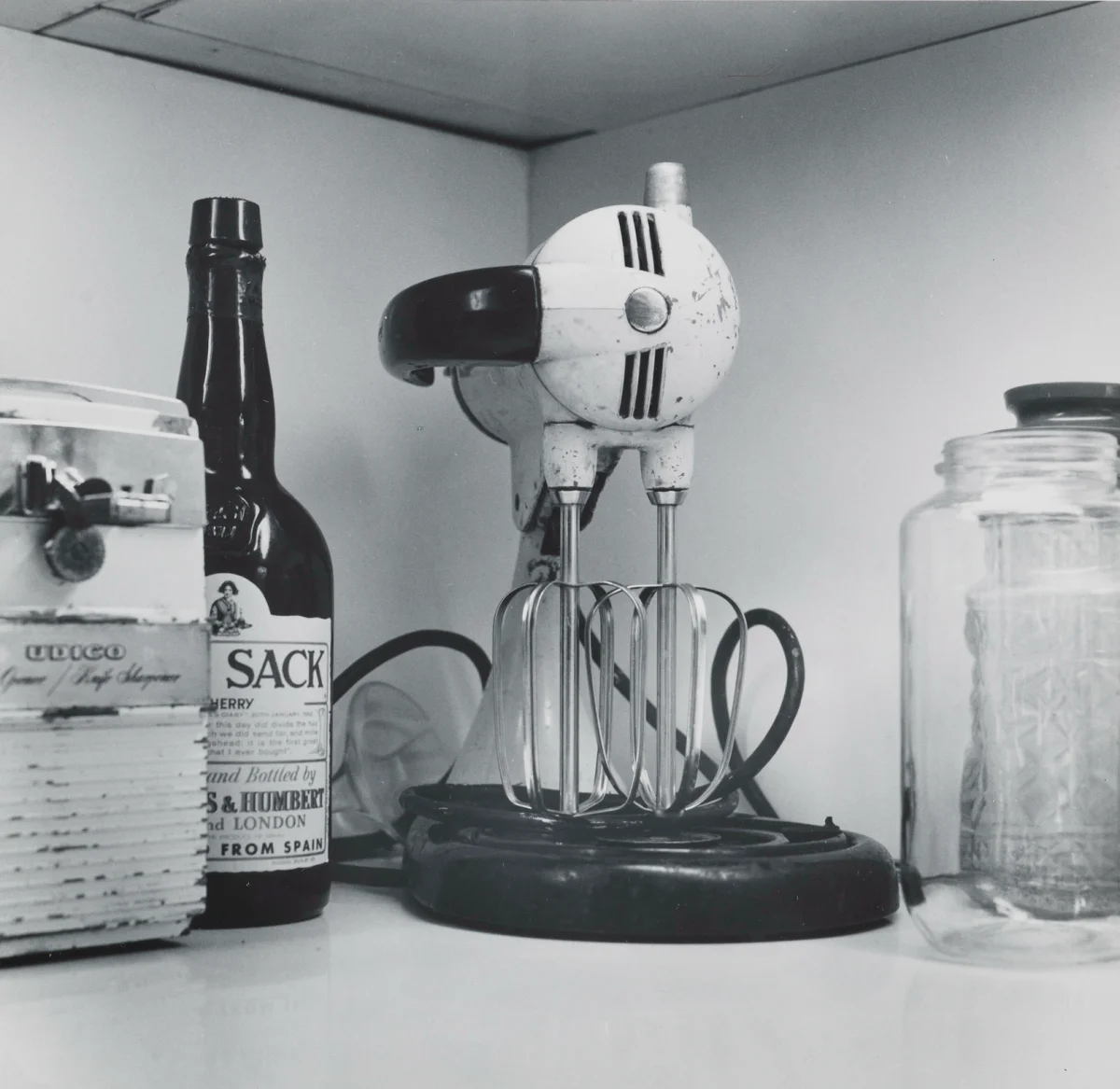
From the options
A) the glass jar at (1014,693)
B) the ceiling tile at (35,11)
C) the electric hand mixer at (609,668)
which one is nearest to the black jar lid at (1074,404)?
the glass jar at (1014,693)

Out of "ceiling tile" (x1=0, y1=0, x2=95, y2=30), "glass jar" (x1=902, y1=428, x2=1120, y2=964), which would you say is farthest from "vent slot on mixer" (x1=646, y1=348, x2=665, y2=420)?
"ceiling tile" (x1=0, y1=0, x2=95, y2=30)

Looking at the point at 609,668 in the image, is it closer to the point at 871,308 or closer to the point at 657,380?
the point at 657,380

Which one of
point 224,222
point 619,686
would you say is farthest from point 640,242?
point 619,686

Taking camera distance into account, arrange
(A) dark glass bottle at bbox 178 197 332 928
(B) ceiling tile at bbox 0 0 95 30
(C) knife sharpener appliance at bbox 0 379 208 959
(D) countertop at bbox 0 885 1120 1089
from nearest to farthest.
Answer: (D) countertop at bbox 0 885 1120 1089 < (C) knife sharpener appliance at bbox 0 379 208 959 < (A) dark glass bottle at bbox 178 197 332 928 < (B) ceiling tile at bbox 0 0 95 30

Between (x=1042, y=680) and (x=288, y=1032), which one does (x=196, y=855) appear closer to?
(x=288, y=1032)

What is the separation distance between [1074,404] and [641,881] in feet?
0.98

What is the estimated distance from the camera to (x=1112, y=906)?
2.12ft

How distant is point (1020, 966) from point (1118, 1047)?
0.37ft

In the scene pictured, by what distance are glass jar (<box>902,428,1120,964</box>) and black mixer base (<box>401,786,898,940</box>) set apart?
0.04 metres

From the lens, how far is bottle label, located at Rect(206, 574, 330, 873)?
0.70 m

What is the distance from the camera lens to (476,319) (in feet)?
2.39

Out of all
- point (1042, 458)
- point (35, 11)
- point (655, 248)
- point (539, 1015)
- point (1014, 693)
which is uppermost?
point (35, 11)

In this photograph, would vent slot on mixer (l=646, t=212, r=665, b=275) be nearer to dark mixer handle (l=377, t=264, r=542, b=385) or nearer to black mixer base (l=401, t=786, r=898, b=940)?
dark mixer handle (l=377, t=264, r=542, b=385)

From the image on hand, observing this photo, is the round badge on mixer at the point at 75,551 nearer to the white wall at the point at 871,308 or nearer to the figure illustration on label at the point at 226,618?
the figure illustration on label at the point at 226,618
